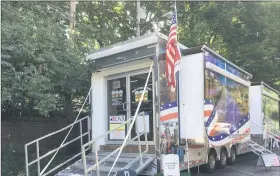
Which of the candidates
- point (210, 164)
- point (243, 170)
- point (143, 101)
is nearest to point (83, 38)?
point (143, 101)

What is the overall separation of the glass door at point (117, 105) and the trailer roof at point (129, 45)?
2.49 feet

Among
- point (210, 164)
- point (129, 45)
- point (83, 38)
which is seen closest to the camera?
point (129, 45)

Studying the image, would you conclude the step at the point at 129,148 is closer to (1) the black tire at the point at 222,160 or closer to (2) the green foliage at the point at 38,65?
(2) the green foliage at the point at 38,65

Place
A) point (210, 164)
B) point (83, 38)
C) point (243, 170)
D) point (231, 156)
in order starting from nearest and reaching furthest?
1. point (210, 164)
2. point (243, 170)
3. point (231, 156)
4. point (83, 38)

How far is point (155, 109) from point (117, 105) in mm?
1801

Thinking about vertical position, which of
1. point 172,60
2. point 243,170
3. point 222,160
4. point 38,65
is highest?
point 38,65

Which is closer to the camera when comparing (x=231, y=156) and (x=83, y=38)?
(x=231, y=156)

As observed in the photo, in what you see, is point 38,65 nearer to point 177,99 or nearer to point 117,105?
point 117,105

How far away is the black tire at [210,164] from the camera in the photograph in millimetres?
9266

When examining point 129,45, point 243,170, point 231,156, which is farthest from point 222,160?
point 129,45

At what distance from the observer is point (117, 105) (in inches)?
372

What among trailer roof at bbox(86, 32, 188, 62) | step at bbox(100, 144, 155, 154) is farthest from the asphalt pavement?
trailer roof at bbox(86, 32, 188, 62)

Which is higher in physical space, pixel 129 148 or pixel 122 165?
pixel 129 148

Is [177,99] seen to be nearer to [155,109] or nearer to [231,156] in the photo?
[155,109]
